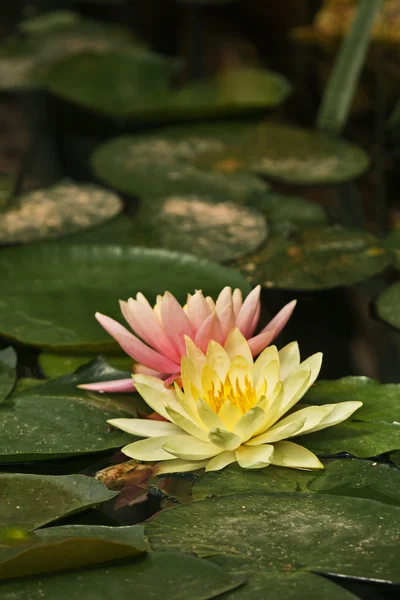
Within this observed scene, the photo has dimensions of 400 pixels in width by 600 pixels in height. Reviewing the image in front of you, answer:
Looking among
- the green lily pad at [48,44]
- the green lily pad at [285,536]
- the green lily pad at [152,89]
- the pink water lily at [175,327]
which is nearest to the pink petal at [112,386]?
the pink water lily at [175,327]

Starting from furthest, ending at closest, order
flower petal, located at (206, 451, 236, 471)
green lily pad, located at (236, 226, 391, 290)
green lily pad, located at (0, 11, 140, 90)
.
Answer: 1. green lily pad, located at (0, 11, 140, 90)
2. green lily pad, located at (236, 226, 391, 290)
3. flower petal, located at (206, 451, 236, 471)

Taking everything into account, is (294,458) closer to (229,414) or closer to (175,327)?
(229,414)

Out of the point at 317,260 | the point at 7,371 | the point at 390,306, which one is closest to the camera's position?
the point at 7,371

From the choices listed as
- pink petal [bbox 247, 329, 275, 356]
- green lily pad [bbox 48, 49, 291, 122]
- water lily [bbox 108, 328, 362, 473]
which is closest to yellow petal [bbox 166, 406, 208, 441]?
water lily [bbox 108, 328, 362, 473]

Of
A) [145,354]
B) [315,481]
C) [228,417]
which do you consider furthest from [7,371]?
[315,481]

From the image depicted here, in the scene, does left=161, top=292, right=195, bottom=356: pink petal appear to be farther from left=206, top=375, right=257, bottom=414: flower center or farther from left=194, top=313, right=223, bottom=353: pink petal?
left=206, top=375, right=257, bottom=414: flower center
